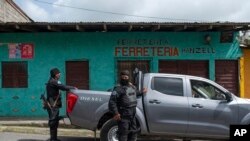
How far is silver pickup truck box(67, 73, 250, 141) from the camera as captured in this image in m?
10.2

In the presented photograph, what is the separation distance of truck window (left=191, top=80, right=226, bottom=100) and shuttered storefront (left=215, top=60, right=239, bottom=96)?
6.56 metres

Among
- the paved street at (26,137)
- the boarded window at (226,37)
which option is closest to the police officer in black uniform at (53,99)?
the paved street at (26,137)

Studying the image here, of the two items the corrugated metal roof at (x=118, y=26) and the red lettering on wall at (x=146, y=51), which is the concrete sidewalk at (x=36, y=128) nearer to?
the corrugated metal roof at (x=118, y=26)

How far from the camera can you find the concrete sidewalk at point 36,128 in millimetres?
13156

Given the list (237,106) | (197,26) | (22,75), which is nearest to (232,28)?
(197,26)

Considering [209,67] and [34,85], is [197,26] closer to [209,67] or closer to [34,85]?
[209,67]

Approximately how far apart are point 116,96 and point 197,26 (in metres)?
7.66

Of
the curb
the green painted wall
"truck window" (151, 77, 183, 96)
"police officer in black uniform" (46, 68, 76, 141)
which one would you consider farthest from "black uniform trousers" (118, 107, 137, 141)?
the green painted wall

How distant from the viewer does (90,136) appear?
12984 millimetres

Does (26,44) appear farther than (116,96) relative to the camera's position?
Yes

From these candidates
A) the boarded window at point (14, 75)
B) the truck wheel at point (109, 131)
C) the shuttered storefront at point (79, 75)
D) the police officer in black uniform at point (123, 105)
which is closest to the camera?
the police officer in black uniform at point (123, 105)

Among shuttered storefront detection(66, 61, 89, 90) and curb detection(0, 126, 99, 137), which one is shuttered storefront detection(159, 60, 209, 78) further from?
curb detection(0, 126, 99, 137)

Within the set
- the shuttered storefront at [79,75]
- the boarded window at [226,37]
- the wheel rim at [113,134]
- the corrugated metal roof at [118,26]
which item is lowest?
the wheel rim at [113,134]

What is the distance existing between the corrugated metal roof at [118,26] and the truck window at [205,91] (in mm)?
5145
